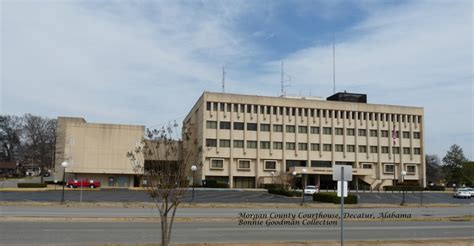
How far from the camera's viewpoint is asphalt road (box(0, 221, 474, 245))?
1384cm

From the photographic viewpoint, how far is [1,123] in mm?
101250

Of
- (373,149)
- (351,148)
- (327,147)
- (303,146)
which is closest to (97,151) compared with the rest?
(303,146)

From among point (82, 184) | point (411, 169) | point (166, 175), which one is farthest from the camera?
point (411, 169)

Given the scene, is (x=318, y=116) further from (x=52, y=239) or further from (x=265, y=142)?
(x=52, y=239)

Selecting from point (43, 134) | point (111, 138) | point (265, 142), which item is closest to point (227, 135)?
point (265, 142)

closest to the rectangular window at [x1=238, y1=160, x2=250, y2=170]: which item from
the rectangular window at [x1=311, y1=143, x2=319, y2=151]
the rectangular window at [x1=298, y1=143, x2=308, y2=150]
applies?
the rectangular window at [x1=298, y1=143, x2=308, y2=150]

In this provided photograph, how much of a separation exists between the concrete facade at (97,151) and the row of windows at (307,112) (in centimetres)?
1697

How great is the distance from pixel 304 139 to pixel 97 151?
125ft

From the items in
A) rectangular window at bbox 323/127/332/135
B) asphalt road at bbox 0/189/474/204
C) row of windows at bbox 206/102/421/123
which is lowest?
asphalt road at bbox 0/189/474/204

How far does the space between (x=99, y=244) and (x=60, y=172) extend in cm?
6111

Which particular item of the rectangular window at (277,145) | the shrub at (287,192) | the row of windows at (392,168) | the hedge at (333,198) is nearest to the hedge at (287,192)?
the shrub at (287,192)

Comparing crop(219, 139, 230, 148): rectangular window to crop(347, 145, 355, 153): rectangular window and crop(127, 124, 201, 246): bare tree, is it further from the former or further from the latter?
crop(127, 124, 201, 246): bare tree

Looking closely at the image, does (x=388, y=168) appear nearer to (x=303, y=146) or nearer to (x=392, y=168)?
(x=392, y=168)

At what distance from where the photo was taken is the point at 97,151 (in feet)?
222
